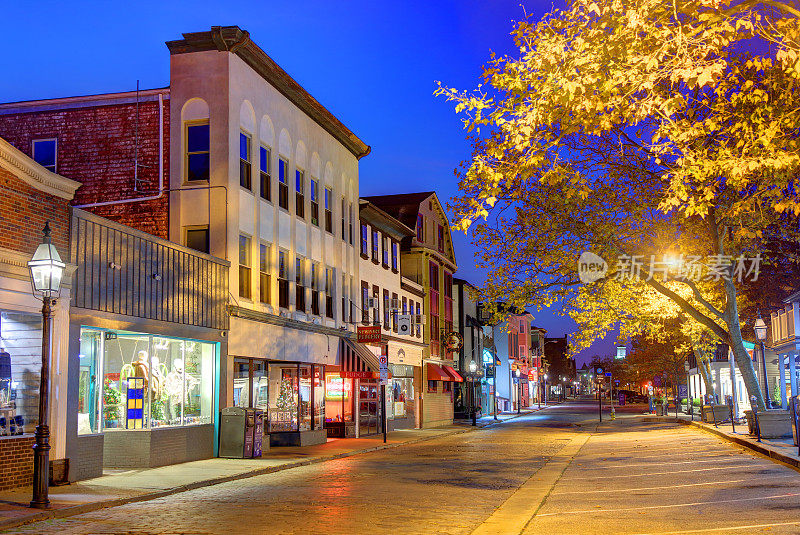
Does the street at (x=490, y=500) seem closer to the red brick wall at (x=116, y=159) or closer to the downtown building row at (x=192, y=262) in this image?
the downtown building row at (x=192, y=262)

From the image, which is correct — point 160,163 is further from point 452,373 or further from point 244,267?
point 452,373

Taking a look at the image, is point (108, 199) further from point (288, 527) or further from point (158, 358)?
point (288, 527)

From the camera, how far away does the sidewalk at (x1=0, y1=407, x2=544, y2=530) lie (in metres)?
12.8

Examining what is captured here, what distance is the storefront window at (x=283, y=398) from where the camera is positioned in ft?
89.6

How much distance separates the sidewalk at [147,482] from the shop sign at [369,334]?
643cm

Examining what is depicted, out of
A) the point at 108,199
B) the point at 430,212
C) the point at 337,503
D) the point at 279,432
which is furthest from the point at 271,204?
the point at 430,212

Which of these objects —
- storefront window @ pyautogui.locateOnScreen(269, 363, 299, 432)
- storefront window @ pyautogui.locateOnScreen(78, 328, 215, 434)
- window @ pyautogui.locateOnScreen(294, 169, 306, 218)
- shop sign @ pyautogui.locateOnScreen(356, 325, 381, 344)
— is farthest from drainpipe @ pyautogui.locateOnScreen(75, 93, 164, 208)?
shop sign @ pyautogui.locateOnScreen(356, 325, 381, 344)

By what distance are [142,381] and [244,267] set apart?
5.96 m

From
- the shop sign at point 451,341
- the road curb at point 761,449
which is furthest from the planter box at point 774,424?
the shop sign at point 451,341

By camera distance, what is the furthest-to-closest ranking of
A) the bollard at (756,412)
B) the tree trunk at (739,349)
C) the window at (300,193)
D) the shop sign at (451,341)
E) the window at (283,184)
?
the shop sign at (451,341) → the window at (300,193) → the window at (283,184) → the tree trunk at (739,349) → the bollard at (756,412)

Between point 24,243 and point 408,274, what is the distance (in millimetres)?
30817

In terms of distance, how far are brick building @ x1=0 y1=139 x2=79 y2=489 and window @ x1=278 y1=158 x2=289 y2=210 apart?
11.8 meters

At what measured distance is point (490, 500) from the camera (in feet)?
47.3

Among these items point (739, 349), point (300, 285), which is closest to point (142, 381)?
point (300, 285)
